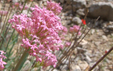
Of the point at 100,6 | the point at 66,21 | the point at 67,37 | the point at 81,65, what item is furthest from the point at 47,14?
the point at 100,6

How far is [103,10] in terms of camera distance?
15.7 feet

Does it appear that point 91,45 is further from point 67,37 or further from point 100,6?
point 100,6

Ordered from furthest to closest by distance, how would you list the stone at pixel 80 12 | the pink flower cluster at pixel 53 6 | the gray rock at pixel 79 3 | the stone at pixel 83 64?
the gray rock at pixel 79 3 < the stone at pixel 80 12 < the stone at pixel 83 64 < the pink flower cluster at pixel 53 6

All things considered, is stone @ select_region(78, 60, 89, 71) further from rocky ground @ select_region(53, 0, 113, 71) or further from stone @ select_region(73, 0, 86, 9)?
stone @ select_region(73, 0, 86, 9)

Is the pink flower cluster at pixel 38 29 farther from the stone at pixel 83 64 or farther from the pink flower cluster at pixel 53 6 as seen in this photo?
the stone at pixel 83 64

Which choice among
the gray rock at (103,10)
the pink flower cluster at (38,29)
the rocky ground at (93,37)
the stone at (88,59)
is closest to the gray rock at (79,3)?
the rocky ground at (93,37)

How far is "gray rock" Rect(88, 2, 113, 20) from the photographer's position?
4703 mm

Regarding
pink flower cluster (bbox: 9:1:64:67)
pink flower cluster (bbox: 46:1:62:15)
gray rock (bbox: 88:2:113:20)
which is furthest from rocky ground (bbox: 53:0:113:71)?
pink flower cluster (bbox: 9:1:64:67)

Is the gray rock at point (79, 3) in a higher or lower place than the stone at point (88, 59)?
higher

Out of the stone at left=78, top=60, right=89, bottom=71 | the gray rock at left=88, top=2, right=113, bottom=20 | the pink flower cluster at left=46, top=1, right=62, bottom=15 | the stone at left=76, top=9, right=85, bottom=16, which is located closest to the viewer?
the pink flower cluster at left=46, top=1, right=62, bottom=15

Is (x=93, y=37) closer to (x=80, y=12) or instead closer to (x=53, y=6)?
(x=80, y=12)

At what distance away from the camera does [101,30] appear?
14.1 ft

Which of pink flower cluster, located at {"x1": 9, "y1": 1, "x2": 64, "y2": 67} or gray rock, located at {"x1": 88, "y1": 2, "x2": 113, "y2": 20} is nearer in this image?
pink flower cluster, located at {"x1": 9, "y1": 1, "x2": 64, "y2": 67}

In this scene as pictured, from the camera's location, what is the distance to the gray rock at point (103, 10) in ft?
15.4
